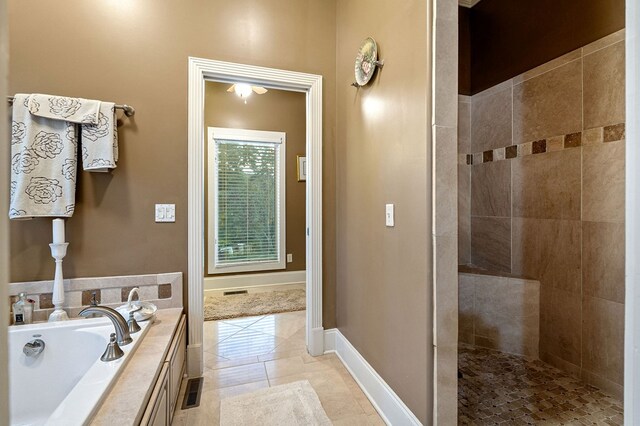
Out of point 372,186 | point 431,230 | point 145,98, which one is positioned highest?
point 145,98

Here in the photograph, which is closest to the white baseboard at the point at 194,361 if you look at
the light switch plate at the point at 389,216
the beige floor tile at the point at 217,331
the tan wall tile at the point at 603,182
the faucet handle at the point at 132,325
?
the beige floor tile at the point at 217,331

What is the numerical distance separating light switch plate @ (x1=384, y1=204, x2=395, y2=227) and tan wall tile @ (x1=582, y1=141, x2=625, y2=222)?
53.2 inches

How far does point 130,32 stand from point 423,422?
9.42 feet

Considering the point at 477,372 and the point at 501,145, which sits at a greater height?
the point at 501,145

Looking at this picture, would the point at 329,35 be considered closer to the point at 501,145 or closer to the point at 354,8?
the point at 354,8

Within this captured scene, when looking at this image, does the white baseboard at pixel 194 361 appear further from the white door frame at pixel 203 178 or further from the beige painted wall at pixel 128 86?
the beige painted wall at pixel 128 86

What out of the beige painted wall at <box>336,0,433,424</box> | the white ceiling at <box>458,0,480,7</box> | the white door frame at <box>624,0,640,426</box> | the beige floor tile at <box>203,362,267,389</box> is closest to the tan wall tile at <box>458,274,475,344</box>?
the beige painted wall at <box>336,0,433,424</box>

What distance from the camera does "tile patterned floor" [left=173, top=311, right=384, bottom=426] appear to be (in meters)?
1.66

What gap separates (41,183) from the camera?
1685 mm

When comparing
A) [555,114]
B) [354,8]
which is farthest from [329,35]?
[555,114]

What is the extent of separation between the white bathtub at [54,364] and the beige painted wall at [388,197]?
1.33m

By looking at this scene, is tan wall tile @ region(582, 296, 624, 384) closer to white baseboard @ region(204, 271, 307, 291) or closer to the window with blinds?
white baseboard @ region(204, 271, 307, 291)

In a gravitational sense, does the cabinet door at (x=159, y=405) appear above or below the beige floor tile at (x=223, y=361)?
above

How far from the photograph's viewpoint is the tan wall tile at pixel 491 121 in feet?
8.08
